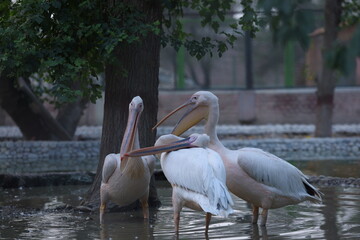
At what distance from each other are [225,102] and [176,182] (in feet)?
43.8

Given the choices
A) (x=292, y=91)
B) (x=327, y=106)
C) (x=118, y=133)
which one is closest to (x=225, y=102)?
(x=292, y=91)

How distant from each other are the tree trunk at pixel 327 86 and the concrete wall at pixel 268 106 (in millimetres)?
4436

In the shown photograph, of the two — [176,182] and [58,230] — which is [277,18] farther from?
[58,230]

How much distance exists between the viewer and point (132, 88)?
6.90 meters

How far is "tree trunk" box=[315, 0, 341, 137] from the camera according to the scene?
12930 millimetres

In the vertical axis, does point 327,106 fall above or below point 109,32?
below

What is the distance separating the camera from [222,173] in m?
5.20

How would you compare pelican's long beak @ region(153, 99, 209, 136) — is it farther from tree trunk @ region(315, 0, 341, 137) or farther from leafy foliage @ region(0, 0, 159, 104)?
tree trunk @ region(315, 0, 341, 137)

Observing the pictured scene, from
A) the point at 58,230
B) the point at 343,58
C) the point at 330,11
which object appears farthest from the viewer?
the point at 330,11

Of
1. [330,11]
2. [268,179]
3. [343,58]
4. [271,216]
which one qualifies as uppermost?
[330,11]

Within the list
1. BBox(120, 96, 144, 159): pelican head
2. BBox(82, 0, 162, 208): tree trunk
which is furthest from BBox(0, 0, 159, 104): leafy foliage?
BBox(120, 96, 144, 159): pelican head

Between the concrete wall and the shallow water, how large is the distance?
36.1 ft

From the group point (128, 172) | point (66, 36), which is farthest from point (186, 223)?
point (66, 36)

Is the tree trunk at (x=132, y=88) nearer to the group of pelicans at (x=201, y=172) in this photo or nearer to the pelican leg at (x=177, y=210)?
the group of pelicans at (x=201, y=172)
